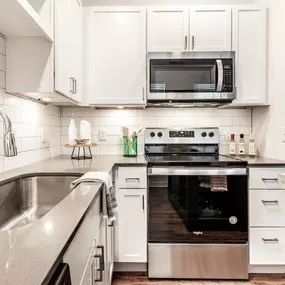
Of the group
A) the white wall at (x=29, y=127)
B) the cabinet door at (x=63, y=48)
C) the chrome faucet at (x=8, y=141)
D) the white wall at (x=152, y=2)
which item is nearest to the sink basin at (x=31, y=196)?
the white wall at (x=29, y=127)

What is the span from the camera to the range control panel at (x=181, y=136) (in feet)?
9.17

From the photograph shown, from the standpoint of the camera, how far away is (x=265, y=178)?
2.21m

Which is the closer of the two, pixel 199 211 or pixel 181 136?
pixel 199 211

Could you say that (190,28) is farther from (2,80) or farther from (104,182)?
(104,182)

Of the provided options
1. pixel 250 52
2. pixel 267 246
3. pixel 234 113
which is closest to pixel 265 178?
pixel 267 246

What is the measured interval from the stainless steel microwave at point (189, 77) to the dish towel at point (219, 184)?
674 millimetres

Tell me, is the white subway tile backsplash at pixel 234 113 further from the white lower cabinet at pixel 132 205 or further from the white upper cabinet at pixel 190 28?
the white lower cabinet at pixel 132 205

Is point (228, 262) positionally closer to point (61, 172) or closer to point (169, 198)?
point (169, 198)

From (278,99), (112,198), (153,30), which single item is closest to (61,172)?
(112,198)

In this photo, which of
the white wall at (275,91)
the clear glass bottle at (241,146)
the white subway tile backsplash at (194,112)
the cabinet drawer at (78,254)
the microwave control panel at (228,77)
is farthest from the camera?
the white subway tile backsplash at (194,112)

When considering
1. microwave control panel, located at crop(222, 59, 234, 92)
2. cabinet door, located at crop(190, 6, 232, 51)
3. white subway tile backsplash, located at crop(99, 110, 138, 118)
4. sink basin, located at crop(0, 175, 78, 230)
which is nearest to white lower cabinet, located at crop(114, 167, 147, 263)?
sink basin, located at crop(0, 175, 78, 230)

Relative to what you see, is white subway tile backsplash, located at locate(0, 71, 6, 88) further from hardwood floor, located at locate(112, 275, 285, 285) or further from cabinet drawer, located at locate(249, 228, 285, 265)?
cabinet drawer, located at locate(249, 228, 285, 265)

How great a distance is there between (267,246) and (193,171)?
803 millimetres

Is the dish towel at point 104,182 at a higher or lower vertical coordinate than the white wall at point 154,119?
lower
